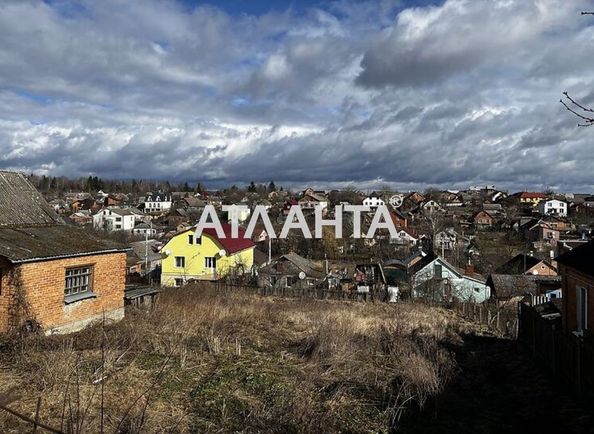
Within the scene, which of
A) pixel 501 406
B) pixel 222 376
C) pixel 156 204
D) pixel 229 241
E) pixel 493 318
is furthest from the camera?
pixel 156 204

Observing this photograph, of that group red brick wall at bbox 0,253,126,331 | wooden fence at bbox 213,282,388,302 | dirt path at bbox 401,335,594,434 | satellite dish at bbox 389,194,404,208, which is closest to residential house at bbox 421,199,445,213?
satellite dish at bbox 389,194,404,208

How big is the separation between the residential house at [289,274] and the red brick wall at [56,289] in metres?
16.7

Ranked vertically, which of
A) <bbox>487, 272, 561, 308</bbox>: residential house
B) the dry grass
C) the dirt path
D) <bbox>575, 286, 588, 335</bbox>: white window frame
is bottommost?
<bbox>487, 272, 561, 308</bbox>: residential house

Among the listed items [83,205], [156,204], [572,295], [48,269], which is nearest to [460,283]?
[572,295]

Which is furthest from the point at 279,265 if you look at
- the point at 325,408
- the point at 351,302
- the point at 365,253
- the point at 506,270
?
the point at 325,408

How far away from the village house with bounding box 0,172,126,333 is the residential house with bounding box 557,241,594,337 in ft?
40.5

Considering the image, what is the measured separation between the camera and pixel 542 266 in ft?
117

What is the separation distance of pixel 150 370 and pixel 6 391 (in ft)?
7.79

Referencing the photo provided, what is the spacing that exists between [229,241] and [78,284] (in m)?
22.1

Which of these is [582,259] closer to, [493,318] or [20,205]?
[493,318]

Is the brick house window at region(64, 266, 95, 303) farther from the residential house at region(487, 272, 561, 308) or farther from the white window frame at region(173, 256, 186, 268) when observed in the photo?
the residential house at region(487, 272, 561, 308)

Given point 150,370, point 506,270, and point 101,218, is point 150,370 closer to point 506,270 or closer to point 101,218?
point 506,270

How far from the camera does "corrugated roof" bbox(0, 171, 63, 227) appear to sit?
13109mm

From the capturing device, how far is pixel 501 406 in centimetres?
836
